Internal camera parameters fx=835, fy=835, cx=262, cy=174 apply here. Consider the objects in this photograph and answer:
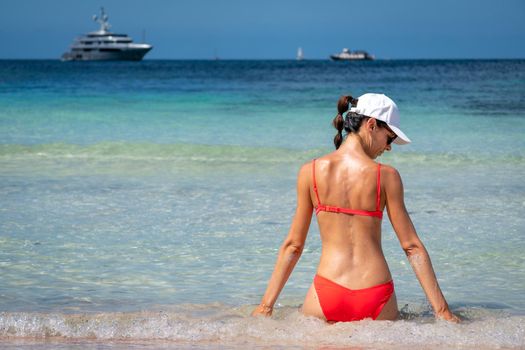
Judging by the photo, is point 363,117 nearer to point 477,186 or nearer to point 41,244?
point 41,244

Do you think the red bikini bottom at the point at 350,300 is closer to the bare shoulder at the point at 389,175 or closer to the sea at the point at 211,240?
the sea at the point at 211,240

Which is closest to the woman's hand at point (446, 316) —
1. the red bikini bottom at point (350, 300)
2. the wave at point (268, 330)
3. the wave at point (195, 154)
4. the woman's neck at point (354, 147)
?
the wave at point (268, 330)

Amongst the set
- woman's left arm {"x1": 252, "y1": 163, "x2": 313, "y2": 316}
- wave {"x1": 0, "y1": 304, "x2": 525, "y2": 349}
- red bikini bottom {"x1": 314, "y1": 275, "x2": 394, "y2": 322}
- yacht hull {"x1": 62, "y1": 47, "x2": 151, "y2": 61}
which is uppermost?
woman's left arm {"x1": 252, "y1": 163, "x2": 313, "y2": 316}

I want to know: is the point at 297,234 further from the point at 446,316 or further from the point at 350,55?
the point at 350,55

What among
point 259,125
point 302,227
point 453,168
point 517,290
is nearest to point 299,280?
point 517,290

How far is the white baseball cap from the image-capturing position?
369 centimetres

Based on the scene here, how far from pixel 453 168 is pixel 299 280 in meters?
6.60

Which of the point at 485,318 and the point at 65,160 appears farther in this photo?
the point at 65,160

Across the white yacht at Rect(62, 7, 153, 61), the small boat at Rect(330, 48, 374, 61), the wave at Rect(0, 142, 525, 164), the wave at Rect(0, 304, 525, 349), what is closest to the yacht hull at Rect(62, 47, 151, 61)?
the white yacht at Rect(62, 7, 153, 61)

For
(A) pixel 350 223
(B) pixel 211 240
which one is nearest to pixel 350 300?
(A) pixel 350 223

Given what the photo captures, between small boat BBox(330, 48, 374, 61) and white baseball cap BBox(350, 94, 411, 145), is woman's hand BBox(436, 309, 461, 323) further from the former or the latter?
small boat BBox(330, 48, 374, 61)

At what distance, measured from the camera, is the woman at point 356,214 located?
3.77m

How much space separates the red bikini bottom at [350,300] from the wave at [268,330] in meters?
0.05

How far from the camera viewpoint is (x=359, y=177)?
3.76 meters
